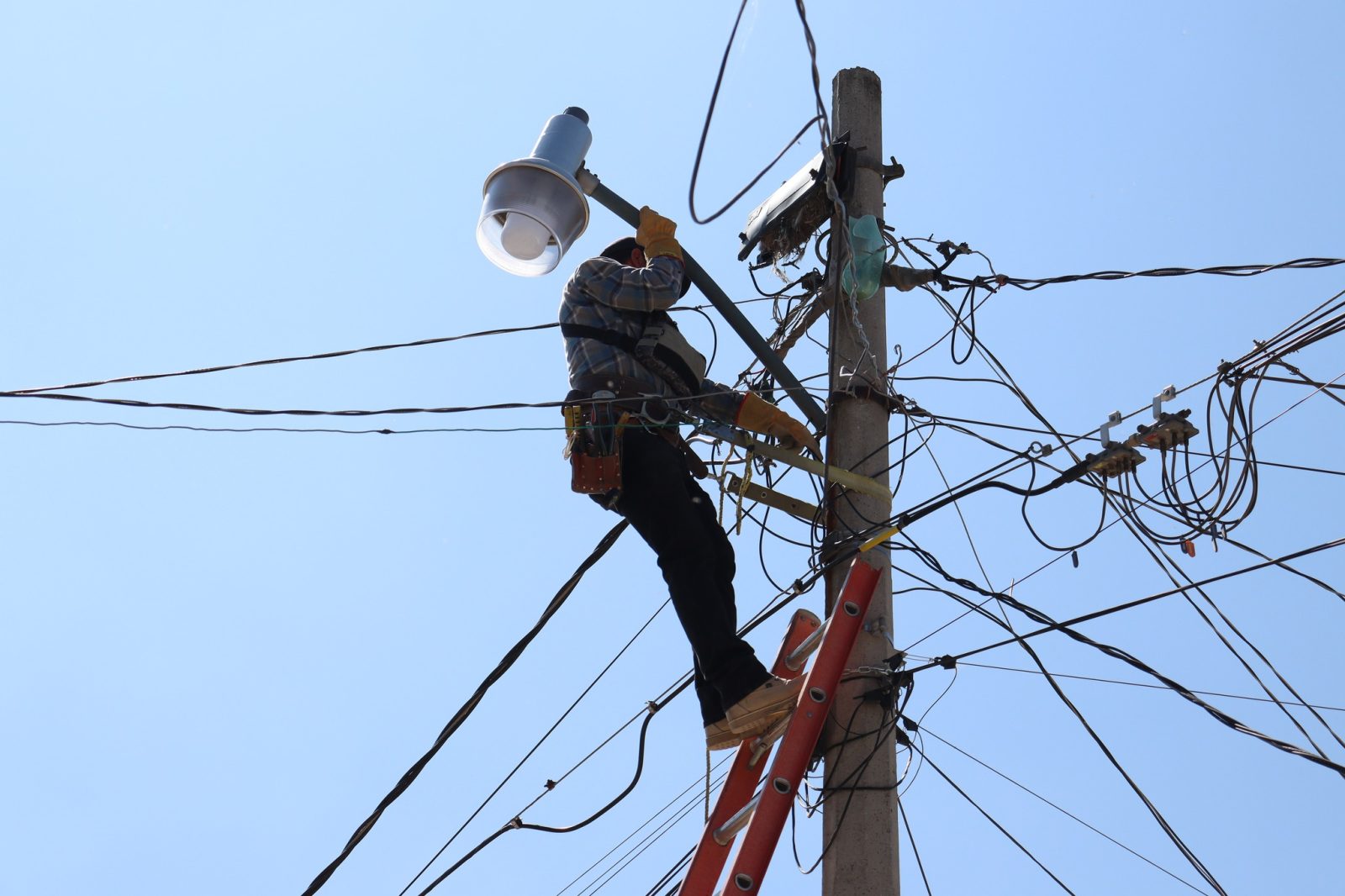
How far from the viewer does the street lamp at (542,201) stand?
526cm

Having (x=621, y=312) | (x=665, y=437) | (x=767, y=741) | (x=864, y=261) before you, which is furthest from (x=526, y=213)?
(x=767, y=741)

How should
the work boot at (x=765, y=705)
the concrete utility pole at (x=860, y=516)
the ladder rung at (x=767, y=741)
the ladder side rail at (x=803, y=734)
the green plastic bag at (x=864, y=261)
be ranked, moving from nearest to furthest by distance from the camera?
the ladder side rail at (x=803, y=734)
the concrete utility pole at (x=860, y=516)
the work boot at (x=765, y=705)
the ladder rung at (x=767, y=741)
the green plastic bag at (x=864, y=261)

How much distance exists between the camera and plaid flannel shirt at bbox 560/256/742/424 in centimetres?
541

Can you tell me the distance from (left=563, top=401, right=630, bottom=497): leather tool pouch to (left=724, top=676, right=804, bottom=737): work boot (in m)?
0.92

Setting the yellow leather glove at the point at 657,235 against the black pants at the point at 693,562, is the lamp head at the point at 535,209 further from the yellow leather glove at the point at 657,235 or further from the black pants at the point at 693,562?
the black pants at the point at 693,562

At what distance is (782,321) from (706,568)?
1.84 meters

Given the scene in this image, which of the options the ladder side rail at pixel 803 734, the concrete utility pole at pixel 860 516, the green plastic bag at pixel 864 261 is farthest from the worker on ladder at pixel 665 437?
the green plastic bag at pixel 864 261

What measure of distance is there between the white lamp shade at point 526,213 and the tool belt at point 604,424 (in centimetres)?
53

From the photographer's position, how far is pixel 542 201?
17.3 feet

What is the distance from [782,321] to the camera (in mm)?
6609

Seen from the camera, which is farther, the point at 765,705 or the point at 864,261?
the point at 864,261

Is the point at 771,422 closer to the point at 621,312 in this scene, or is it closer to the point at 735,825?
the point at 621,312

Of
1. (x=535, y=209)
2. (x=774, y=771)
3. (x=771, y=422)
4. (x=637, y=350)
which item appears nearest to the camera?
(x=774, y=771)

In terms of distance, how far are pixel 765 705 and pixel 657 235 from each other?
1897mm
